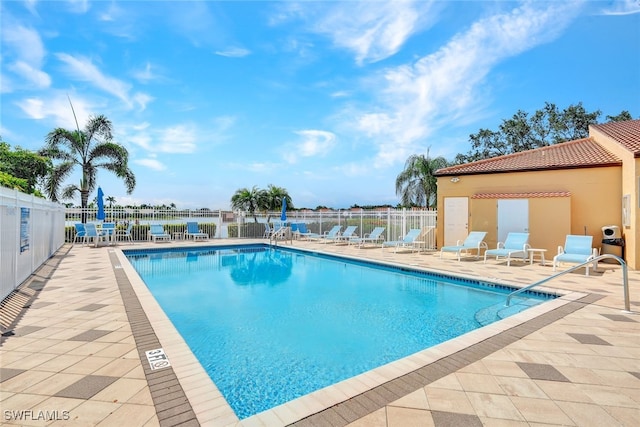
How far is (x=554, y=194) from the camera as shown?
1123cm

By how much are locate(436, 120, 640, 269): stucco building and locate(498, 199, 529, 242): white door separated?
30 millimetres

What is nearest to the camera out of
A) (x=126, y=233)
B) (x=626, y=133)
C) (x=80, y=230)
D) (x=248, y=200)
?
(x=626, y=133)

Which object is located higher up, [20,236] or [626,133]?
[626,133]

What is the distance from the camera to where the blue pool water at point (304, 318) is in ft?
13.0

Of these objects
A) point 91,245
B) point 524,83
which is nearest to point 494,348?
point 524,83

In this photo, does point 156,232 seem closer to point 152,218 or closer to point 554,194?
point 152,218

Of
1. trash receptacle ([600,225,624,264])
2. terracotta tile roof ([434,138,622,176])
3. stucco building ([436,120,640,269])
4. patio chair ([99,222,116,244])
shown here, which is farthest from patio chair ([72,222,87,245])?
trash receptacle ([600,225,624,264])

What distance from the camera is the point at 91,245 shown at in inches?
582

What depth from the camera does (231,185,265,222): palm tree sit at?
73.2ft

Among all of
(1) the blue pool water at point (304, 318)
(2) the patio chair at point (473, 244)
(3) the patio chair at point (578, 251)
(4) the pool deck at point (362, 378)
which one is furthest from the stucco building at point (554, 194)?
(4) the pool deck at point (362, 378)

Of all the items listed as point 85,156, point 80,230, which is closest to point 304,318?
point 80,230

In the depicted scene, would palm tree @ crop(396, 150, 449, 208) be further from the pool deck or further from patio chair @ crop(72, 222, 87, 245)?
patio chair @ crop(72, 222, 87, 245)

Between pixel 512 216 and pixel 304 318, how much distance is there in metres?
9.68

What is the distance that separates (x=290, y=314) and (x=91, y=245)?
42.4 ft
